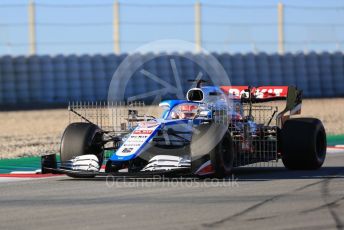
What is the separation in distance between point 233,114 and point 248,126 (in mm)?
352

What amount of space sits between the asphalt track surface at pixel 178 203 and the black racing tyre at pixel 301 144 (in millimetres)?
366

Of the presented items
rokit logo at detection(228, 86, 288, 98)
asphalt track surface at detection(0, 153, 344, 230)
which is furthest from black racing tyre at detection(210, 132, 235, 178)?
rokit logo at detection(228, 86, 288, 98)

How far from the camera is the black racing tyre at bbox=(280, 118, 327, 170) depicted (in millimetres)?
13242

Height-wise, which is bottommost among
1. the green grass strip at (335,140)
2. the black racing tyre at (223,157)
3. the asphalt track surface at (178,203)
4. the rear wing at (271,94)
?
the asphalt track surface at (178,203)

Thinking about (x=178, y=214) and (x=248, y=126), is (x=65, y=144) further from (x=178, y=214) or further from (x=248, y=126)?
(x=178, y=214)

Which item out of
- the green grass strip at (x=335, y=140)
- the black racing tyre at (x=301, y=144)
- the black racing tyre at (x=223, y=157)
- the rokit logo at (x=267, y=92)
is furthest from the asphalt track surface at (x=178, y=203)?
the green grass strip at (x=335, y=140)

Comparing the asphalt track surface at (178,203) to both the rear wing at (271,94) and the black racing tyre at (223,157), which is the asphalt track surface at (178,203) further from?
the rear wing at (271,94)

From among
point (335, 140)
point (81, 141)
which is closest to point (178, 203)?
point (81, 141)

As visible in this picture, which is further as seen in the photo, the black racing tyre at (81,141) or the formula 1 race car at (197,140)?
the black racing tyre at (81,141)

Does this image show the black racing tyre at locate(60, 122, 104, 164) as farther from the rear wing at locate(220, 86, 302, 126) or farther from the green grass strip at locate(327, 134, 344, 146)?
the green grass strip at locate(327, 134, 344, 146)

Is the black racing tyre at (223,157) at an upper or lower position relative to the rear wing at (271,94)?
lower

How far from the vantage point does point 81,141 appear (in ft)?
41.1

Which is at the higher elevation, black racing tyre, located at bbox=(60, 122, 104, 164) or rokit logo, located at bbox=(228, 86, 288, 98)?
rokit logo, located at bbox=(228, 86, 288, 98)

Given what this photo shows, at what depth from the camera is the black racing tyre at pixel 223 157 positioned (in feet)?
38.2
